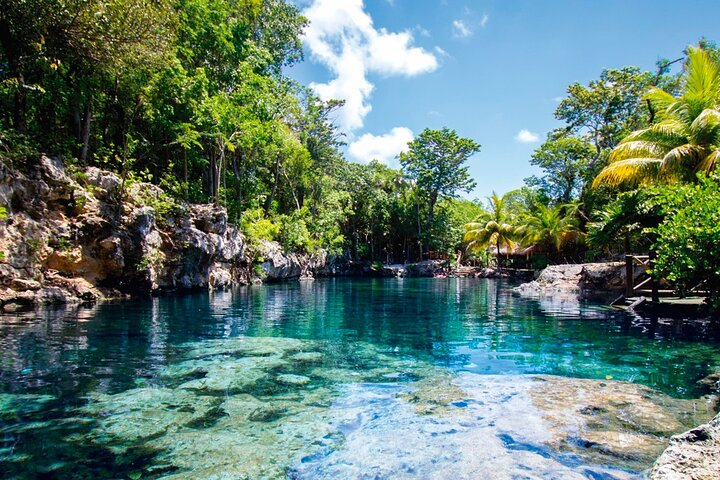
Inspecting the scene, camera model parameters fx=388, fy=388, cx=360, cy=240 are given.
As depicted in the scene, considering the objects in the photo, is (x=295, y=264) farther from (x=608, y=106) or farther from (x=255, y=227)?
(x=608, y=106)

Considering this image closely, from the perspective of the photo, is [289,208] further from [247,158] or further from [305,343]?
[305,343]

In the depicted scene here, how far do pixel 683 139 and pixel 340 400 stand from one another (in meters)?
15.8

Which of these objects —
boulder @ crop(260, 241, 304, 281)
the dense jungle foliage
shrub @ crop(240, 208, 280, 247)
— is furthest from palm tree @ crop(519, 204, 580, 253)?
shrub @ crop(240, 208, 280, 247)

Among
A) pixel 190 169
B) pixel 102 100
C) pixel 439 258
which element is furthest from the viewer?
pixel 439 258

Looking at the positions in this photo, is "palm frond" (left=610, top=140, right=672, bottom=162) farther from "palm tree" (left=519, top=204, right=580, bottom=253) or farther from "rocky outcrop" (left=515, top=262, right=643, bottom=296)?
"palm tree" (left=519, top=204, right=580, bottom=253)

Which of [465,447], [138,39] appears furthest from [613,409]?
[138,39]

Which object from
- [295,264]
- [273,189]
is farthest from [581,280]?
[273,189]

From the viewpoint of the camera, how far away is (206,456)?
3312 mm

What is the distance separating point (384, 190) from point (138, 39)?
117ft

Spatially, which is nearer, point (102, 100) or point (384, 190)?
point (102, 100)

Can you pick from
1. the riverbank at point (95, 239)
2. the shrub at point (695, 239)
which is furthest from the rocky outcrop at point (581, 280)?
the riverbank at point (95, 239)

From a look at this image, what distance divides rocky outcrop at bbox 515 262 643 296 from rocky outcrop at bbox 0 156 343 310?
1678 centimetres

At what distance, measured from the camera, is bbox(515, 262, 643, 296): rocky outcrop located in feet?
60.2

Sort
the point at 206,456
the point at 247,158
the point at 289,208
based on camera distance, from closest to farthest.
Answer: the point at 206,456
the point at 247,158
the point at 289,208
